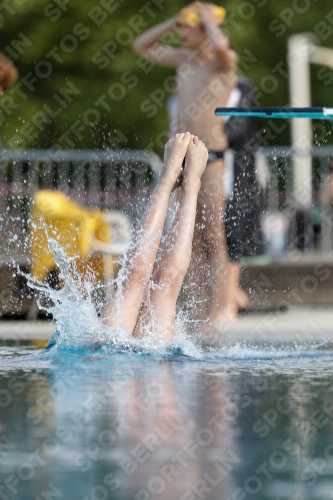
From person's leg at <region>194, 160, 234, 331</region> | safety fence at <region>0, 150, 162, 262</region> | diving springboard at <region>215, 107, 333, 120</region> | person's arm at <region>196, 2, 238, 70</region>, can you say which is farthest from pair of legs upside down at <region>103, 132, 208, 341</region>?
safety fence at <region>0, 150, 162, 262</region>

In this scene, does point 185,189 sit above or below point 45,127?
below

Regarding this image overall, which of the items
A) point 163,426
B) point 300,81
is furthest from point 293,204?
point 300,81

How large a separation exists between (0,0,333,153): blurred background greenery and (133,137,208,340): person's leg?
16.1 m

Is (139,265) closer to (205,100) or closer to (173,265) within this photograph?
(173,265)

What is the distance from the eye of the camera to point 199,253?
9234 millimetres

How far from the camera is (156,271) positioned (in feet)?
23.4

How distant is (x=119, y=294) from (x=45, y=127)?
17.1 meters

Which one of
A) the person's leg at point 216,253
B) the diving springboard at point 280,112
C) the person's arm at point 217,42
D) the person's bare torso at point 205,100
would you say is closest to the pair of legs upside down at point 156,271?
the diving springboard at point 280,112

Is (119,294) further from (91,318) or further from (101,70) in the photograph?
(101,70)

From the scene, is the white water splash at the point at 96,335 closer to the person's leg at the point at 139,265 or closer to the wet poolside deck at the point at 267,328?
the person's leg at the point at 139,265

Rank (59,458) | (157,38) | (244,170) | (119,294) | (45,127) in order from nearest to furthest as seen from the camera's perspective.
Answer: (59,458), (119,294), (244,170), (157,38), (45,127)

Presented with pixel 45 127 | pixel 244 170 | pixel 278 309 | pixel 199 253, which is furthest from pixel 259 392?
pixel 45 127

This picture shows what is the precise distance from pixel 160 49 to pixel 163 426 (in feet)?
23.0

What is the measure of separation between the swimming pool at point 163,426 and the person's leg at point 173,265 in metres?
0.17
